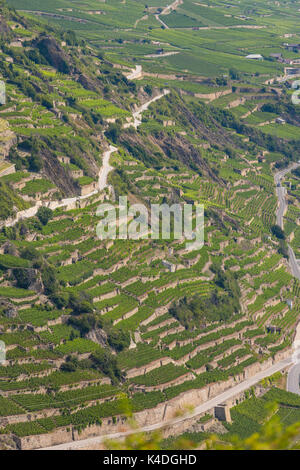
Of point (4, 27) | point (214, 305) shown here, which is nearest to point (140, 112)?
point (4, 27)

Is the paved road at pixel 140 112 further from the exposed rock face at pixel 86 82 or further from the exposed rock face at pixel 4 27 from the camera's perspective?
the exposed rock face at pixel 4 27

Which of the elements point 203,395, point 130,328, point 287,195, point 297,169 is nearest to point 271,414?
point 203,395

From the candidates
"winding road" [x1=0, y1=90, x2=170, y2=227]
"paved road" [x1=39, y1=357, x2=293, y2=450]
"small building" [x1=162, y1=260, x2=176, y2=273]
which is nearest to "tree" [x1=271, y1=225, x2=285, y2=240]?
"winding road" [x1=0, y1=90, x2=170, y2=227]

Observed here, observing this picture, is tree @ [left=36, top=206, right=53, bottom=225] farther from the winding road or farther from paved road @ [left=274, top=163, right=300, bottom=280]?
paved road @ [left=274, top=163, right=300, bottom=280]

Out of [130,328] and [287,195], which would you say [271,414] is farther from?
[287,195]

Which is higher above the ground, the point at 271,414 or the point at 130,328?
the point at 130,328

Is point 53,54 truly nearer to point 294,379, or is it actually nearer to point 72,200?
point 72,200
